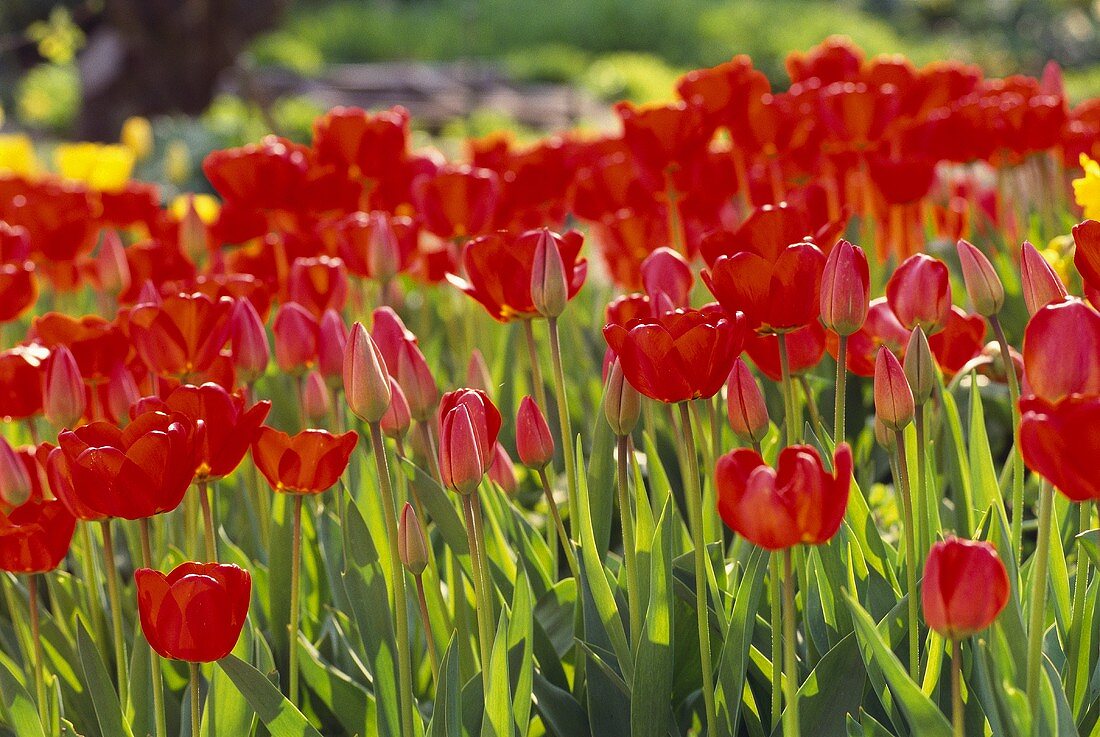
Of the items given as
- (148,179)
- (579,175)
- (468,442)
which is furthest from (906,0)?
(468,442)

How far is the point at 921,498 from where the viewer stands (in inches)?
51.5

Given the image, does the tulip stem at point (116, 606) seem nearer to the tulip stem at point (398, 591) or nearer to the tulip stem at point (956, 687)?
the tulip stem at point (398, 591)

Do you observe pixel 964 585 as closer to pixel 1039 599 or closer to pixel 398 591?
pixel 1039 599

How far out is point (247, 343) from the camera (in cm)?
163

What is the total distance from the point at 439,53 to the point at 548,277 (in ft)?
57.5

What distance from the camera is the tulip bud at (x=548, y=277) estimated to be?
4.47ft

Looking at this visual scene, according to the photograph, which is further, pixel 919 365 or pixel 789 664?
pixel 919 365

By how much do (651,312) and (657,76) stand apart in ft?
42.3

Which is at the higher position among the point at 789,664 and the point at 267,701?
the point at 789,664

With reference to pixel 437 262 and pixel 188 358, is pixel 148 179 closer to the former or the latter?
pixel 437 262

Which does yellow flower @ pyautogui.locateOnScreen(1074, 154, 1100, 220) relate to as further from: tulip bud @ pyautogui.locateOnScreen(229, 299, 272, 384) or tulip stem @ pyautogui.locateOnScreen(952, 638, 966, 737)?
tulip bud @ pyautogui.locateOnScreen(229, 299, 272, 384)

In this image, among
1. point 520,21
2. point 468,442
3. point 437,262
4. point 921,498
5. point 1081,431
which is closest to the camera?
point 1081,431

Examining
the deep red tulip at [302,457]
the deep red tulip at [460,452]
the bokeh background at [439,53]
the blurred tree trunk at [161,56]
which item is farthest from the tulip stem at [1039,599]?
the blurred tree trunk at [161,56]

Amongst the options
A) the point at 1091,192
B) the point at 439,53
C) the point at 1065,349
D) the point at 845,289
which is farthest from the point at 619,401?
the point at 439,53
